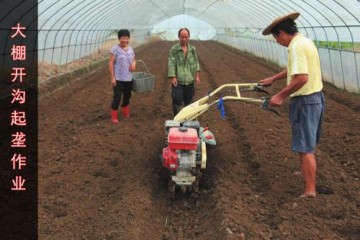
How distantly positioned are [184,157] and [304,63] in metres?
1.46

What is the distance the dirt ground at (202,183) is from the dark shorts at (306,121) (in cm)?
53

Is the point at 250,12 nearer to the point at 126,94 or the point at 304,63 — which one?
the point at 126,94

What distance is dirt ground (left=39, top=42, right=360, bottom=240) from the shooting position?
400 cm

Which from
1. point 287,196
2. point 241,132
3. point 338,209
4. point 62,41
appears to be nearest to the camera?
point 338,209

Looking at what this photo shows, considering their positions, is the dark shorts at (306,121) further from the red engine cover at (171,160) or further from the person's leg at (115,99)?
the person's leg at (115,99)

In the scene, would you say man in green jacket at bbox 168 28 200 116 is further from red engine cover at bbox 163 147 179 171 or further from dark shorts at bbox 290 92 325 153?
dark shorts at bbox 290 92 325 153

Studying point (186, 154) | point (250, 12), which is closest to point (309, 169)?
point (186, 154)

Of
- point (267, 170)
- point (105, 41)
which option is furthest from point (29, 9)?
point (105, 41)

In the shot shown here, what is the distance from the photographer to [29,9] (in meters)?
10.9

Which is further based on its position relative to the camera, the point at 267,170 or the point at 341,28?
the point at 341,28

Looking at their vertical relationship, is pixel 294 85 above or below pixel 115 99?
above

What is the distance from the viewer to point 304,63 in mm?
4172

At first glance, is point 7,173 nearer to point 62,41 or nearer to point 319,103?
point 319,103

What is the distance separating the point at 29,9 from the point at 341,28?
8.02 meters
